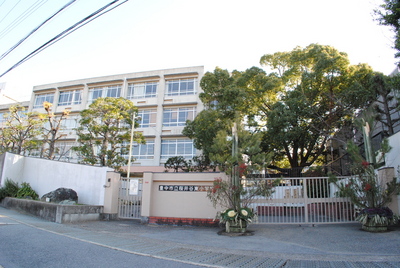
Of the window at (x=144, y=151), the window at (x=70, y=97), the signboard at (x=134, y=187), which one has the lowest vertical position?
the signboard at (x=134, y=187)

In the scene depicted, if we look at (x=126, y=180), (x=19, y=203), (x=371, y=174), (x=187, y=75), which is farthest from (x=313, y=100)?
(x=19, y=203)

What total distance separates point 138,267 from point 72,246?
2.34 meters

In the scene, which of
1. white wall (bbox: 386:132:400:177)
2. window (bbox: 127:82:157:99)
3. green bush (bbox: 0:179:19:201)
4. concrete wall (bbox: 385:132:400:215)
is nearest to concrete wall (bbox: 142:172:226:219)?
concrete wall (bbox: 385:132:400:215)

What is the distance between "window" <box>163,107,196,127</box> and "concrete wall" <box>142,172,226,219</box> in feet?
64.1

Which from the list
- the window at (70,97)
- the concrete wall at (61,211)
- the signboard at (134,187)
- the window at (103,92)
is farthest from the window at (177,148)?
the concrete wall at (61,211)

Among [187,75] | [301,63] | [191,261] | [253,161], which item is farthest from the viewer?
[187,75]

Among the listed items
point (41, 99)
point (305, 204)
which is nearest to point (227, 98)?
point (305, 204)

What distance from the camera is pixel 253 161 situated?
9828 millimetres

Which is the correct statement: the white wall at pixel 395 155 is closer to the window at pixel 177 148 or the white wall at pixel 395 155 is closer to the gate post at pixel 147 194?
the gate post at pixel 147 194

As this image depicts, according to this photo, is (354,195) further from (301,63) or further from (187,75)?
(187,75)

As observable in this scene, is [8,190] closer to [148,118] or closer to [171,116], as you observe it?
[148,118]

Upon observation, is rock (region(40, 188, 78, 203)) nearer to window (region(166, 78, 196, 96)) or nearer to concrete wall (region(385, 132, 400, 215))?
concrete wall (region(385, 132, 400, 215))

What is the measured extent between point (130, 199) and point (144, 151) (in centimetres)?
1976

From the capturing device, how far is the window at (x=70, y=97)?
35750 millimetres
